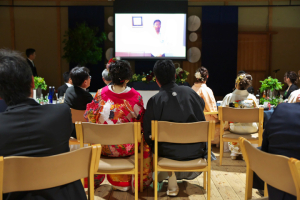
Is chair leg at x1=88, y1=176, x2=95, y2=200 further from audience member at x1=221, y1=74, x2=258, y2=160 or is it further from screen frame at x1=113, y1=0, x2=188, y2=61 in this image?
screen frame at x1=113, y1=0, x2=188, y2=61

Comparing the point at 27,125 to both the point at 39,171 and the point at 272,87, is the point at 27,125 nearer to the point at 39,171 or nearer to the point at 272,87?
the point at 39,171

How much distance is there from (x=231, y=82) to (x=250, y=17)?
2169mm

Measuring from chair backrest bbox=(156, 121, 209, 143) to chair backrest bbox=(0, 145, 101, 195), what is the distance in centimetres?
94

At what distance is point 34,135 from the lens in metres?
1.23

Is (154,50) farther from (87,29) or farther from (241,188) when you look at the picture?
(241,188)

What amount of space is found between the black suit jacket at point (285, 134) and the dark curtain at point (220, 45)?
705cm

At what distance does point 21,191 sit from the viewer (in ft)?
4.06

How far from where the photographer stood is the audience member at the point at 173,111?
7.58ft

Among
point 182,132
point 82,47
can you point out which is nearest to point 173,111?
point 182,132

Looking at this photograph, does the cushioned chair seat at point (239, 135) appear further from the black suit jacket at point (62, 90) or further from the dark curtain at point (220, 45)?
the dark curtain at point (220, 45)

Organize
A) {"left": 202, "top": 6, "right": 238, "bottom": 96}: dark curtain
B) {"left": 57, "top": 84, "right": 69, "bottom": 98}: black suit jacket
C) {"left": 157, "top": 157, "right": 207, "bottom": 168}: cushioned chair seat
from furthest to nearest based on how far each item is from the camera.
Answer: {"left": 202, "top": 6, "right": 238, "bottom": 96}: dark curtain < {"left": 57, "top": 84, "right": 69, "bottom": 98}: black suit jacket < {"left": 157, "top": 157, "right": 207, "bottom": 168}: cushioned chair seat

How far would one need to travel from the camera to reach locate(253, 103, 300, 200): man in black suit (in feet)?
4.25

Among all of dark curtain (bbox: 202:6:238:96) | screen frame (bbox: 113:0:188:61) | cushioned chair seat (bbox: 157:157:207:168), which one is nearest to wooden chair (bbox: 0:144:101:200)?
cushioned chair seat (bbox: 157:157:207:168)

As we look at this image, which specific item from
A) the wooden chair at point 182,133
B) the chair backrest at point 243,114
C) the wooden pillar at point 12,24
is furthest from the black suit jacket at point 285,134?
the wooden pillar at point 12,24
